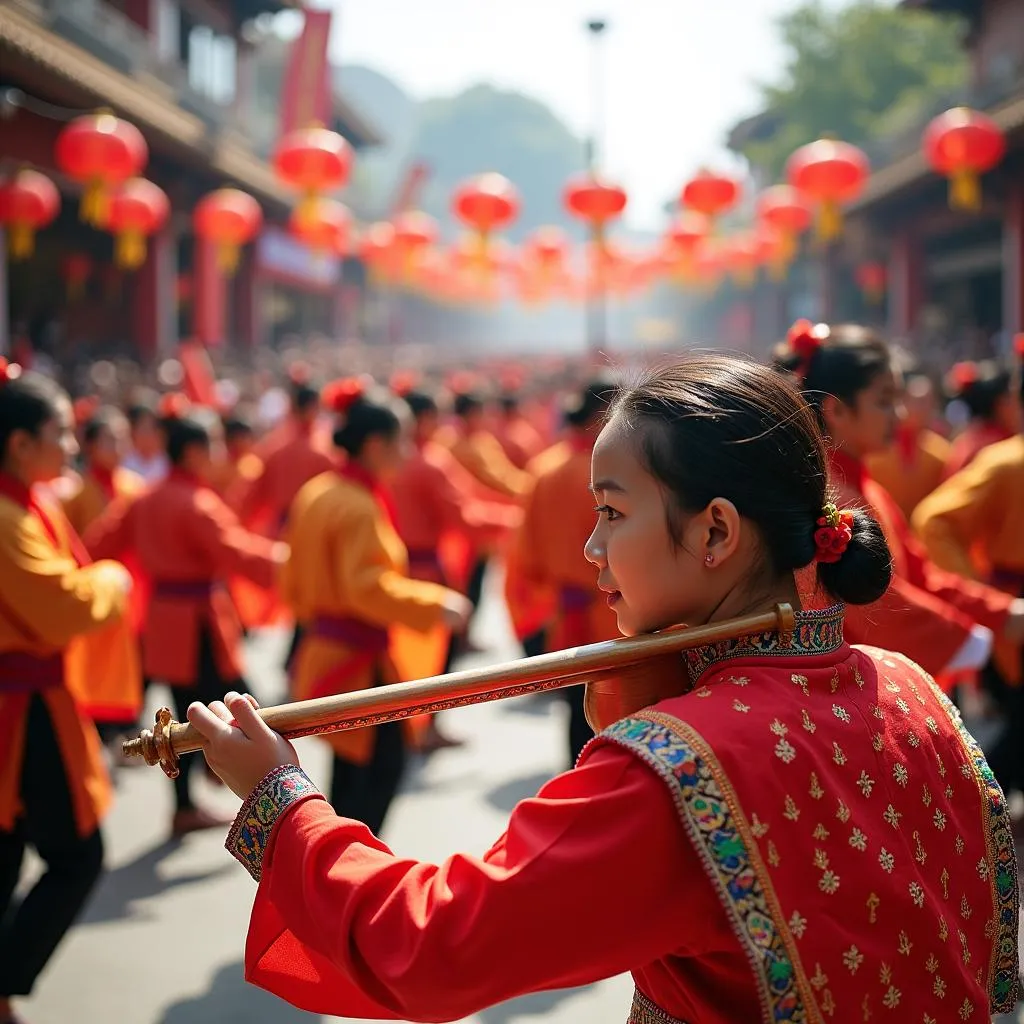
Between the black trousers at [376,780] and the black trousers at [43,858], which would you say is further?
the black trousers at [376,780]

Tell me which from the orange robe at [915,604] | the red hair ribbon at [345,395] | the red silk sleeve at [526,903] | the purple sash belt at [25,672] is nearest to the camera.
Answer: the red silk sleeve at [526,903]

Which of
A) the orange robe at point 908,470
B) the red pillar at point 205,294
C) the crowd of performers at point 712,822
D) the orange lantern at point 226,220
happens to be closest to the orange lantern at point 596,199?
the orange lantern at point 226,220

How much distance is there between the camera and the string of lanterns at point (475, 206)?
10516 millimetres

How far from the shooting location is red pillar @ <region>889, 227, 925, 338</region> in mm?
19469

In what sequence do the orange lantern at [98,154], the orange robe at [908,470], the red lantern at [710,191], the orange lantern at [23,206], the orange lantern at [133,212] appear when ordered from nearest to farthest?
the orange robe at [908,470] < the orange lantern at [98,154] < the orange lantern at [23,206] < the orange lantern at [133,212] < the red lantern at [710,191]

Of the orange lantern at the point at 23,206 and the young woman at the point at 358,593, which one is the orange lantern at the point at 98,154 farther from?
the young woman at the point at 358,593

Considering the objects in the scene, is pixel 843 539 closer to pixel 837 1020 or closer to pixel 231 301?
pixel 837 1020

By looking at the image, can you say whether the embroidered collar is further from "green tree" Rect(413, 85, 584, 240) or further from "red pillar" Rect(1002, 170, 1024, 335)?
"green tree" Rect(413, 85, 584, 240)

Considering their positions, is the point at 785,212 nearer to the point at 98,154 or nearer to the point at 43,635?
the point at 98,154

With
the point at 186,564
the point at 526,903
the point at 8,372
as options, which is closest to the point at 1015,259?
the point at 186,564

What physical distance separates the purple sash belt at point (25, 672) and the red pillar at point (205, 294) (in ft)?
49.2

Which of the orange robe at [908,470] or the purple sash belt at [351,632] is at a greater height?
the orange robe at [908,470]

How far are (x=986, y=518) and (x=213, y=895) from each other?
2814 millimetres

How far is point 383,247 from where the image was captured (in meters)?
19.0
